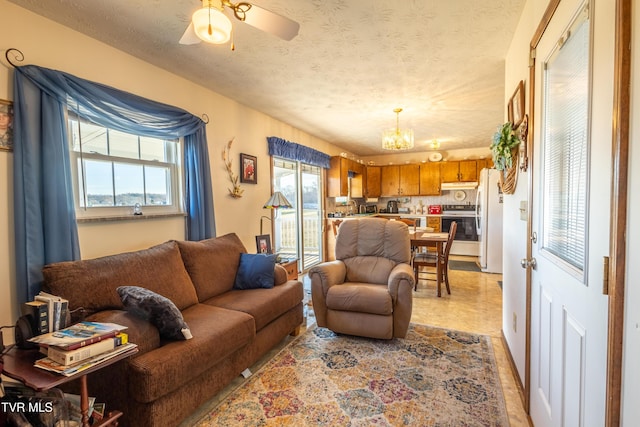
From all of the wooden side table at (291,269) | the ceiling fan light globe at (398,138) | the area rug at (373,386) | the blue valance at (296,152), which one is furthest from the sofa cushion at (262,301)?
the ceiling fan light globe at (398,138)

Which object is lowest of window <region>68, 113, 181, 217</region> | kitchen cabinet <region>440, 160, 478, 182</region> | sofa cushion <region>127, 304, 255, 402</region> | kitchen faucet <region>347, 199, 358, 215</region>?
sofa cushion <region>127, 304, 255, 402</region>

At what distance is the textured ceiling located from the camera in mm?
1866

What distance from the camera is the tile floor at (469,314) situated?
1.87m

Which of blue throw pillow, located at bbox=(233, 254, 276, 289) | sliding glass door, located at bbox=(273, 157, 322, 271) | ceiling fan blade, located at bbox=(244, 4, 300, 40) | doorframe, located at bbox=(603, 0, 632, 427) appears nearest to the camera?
doorframe, located at bbox=(603, 0, 632, 427)

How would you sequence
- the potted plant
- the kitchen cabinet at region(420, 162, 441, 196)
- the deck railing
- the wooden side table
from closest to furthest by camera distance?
the potted plant < the wooden side table < the deck railing < the kitchen cabinet at region(420, 162, 441, 196)

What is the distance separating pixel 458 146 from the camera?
21.4 feet

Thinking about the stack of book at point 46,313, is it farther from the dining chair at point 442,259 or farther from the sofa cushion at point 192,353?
the dining chair at point 442,259

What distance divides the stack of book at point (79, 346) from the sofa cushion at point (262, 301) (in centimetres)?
89

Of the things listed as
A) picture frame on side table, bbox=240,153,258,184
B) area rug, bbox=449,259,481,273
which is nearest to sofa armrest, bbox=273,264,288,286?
picture frame on side table, bbox=240,153,258,184

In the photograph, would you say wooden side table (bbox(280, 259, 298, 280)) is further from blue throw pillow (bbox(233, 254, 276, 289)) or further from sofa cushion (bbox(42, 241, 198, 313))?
sofa cushion (bbox(42, 241, 198, 313))

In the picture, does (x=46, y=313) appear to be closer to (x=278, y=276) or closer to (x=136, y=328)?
(x=136, y=328)

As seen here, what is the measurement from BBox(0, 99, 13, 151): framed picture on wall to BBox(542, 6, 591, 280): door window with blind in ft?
9.32

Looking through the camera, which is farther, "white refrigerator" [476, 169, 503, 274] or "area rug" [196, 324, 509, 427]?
"white refrigerator" [476, 169, 503, 274]

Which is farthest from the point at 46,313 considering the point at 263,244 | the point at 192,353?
the point at 263,244
